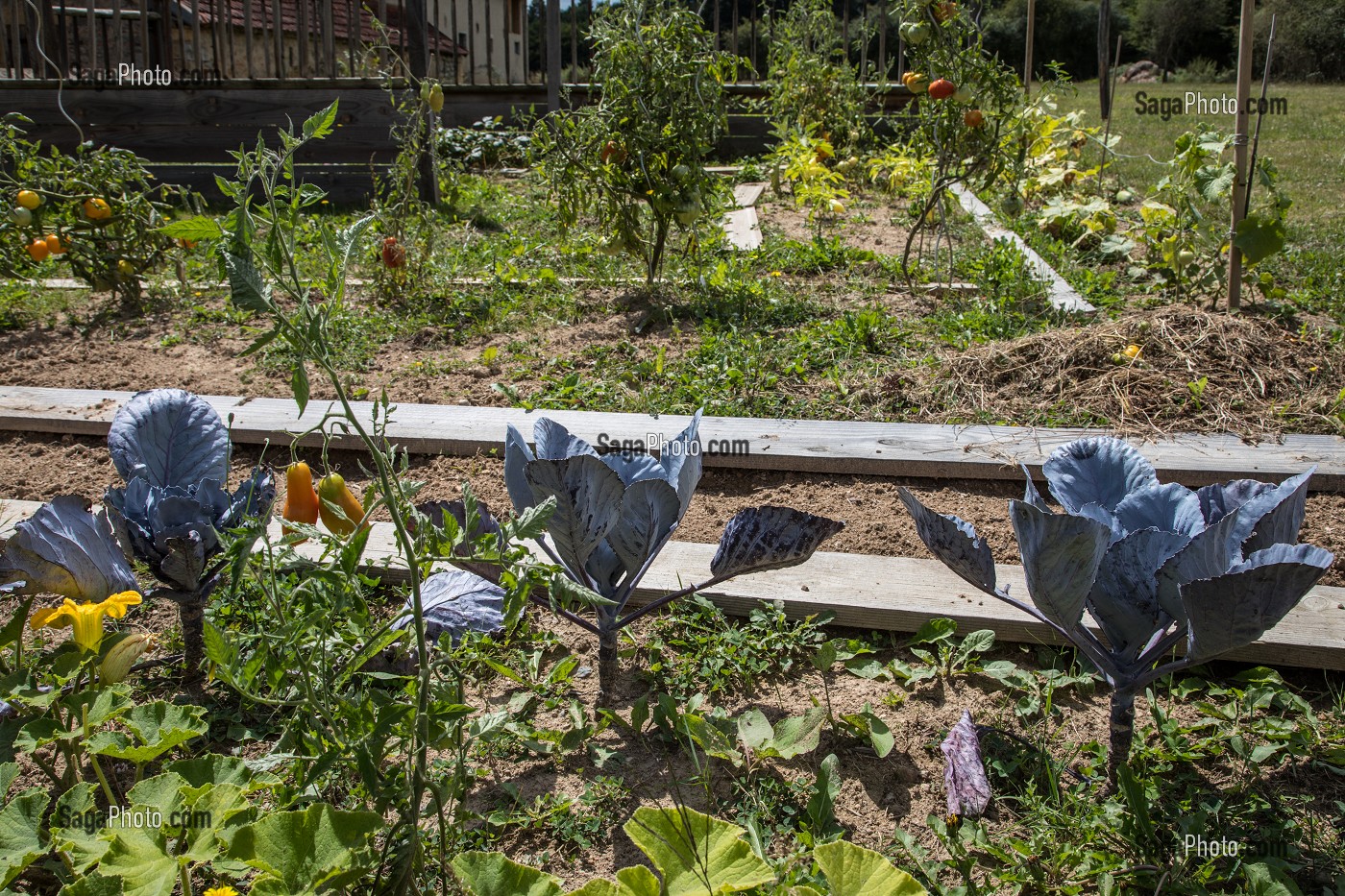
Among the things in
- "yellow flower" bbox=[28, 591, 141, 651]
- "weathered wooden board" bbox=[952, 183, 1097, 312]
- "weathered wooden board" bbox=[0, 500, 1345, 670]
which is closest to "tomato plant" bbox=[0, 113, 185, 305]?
"weathered wooden board" bbox=[0, 500, 1345, 670]

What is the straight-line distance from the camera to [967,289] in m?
4.33

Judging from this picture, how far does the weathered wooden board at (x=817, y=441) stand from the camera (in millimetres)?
2572

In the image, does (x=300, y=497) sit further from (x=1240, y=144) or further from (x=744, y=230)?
(x=744, y=230)

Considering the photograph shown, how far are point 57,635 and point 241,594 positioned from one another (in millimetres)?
376

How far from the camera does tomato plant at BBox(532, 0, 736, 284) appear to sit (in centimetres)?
413

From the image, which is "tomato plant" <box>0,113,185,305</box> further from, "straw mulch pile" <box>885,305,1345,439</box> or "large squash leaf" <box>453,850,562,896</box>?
"large squash leaf" <box>453,850,562,896</box>

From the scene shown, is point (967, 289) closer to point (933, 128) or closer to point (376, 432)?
point (933, 128)

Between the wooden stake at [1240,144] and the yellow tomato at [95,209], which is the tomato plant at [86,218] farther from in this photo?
the wooden stake at [1240,144]

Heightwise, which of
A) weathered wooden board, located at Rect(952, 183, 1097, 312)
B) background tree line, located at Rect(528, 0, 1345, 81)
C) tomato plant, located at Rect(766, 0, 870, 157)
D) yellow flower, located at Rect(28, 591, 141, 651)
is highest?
background tree line, located at Rect(528, 0, 1345, 81)

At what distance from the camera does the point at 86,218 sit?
14.1ft

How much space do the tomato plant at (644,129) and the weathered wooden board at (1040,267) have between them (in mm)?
1543

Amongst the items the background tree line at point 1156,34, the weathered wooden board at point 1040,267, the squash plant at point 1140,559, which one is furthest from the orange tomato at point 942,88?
the background tree line at point 1156,34

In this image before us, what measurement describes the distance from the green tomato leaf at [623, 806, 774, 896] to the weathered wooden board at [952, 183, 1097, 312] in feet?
10.3

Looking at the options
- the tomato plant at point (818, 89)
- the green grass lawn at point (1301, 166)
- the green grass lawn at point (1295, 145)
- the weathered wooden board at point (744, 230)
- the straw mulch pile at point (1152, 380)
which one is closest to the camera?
the straw mulch pile at point (1152, 380)
